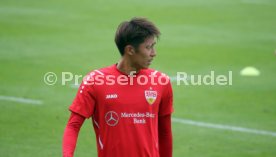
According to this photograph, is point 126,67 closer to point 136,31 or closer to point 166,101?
point 136,31

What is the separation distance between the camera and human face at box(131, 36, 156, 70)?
5.34 meters

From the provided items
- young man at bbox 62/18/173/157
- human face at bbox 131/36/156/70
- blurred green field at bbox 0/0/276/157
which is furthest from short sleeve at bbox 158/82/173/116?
blurred green field at bbox 0/0/276/157

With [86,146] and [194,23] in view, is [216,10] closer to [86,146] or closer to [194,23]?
[194,23]

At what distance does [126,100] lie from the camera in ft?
17.6

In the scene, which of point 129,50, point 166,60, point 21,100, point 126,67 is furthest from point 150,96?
point 166,60

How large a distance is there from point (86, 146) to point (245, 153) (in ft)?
7.88

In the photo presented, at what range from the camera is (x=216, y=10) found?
24172mm

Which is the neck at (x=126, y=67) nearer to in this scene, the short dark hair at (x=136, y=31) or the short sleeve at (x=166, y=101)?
the short dark hair at (x=136, y=31)

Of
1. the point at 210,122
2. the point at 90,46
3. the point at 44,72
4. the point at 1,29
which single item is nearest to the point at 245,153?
the point at 210,122

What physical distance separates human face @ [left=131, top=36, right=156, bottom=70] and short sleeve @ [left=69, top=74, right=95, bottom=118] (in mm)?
442

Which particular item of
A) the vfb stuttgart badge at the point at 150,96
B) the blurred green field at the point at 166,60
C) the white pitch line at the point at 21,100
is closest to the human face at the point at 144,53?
the vfb stuttgart badge at the point at 150,96

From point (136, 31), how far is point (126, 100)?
22.5 inches

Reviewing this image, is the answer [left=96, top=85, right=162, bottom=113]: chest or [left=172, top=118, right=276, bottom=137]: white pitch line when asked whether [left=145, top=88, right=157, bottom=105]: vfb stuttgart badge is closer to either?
[left=96, top=85, right=162, bottom=113]: chest

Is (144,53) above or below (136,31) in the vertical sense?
below
